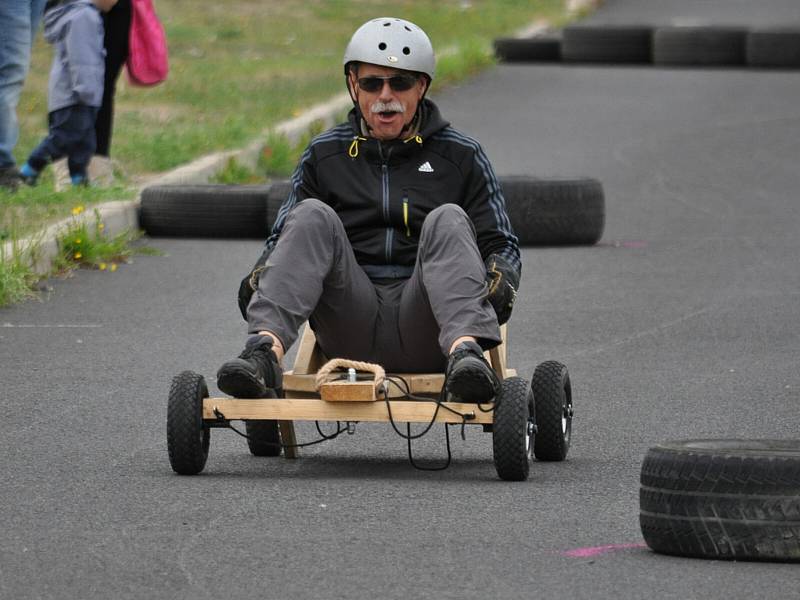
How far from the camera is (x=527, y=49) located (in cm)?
2194

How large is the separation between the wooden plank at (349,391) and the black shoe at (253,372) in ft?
0.62

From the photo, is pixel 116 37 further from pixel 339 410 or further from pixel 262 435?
pixel 339 410

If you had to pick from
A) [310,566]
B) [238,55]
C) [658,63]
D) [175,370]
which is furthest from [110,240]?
[658,63]

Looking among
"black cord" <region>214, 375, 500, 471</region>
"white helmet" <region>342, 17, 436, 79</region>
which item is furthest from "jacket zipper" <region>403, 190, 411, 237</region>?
"black cord" <region>214, 375, 500, 471</region>

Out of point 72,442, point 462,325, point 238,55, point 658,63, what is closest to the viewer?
point 462,325

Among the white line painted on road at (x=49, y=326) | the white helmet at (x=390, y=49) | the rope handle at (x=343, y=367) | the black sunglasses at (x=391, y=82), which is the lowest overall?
the white line painted on road at (x=49, y=326)

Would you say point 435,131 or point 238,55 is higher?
point 435,131

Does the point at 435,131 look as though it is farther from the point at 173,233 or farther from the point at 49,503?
the point at 173,233

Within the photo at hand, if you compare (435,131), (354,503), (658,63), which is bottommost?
(658,63)

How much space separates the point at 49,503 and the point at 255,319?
0.87m

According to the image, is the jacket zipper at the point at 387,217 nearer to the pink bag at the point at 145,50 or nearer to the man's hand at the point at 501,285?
the man's hand at the point at 501,285

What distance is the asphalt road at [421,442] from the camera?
14.4 feet

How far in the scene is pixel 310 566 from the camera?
444 cm

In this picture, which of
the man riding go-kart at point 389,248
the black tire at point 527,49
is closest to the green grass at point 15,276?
the man riding go-kart at point 389,248
